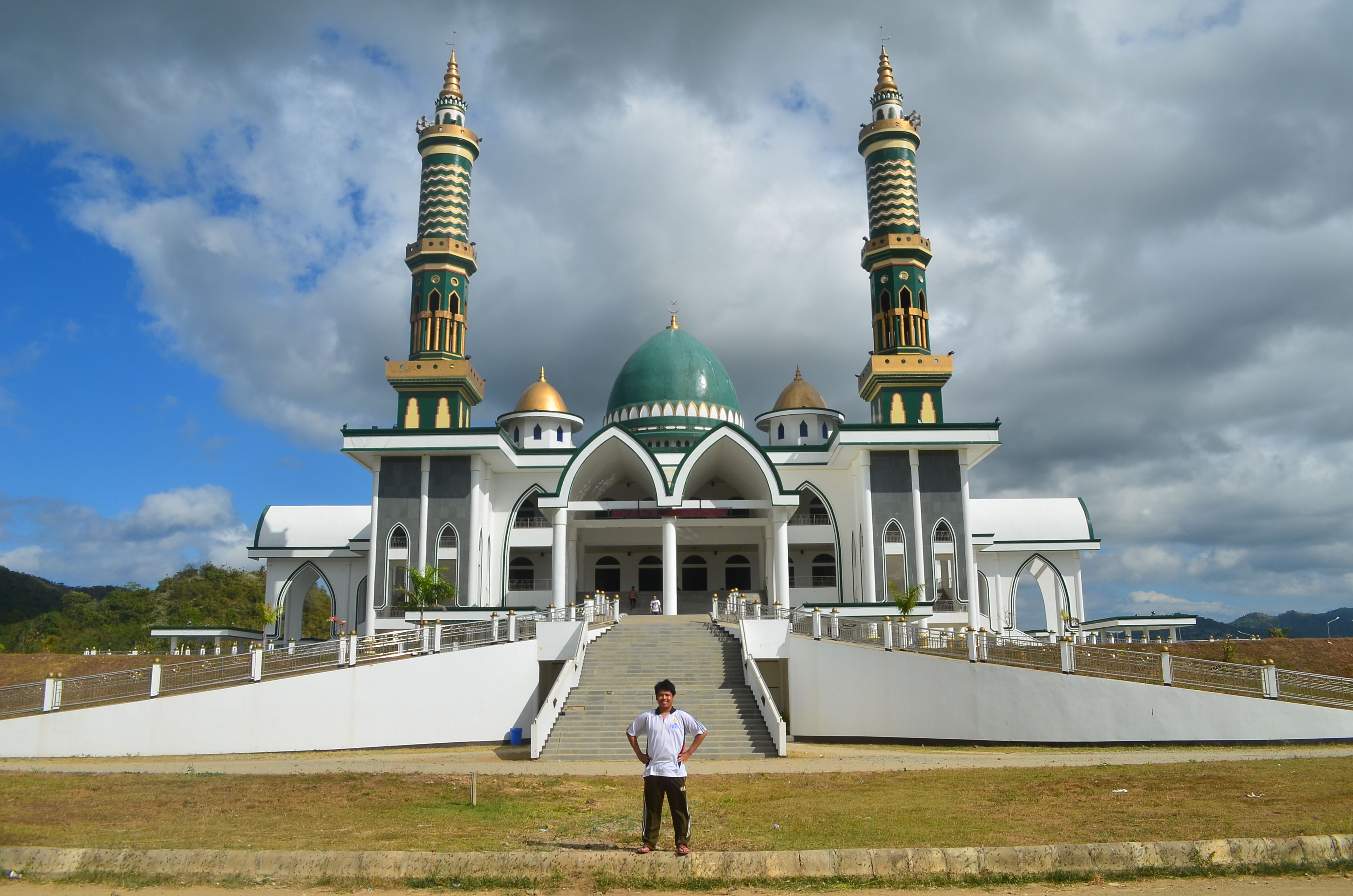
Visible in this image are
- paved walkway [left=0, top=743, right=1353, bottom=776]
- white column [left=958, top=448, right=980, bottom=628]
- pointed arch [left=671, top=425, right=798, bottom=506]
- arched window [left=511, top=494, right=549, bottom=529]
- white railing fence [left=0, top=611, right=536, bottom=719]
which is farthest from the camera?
arched window [left=511, top=494, right=549, bottom=529]

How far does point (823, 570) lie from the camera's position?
37.2m

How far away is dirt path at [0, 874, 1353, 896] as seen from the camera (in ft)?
23.4

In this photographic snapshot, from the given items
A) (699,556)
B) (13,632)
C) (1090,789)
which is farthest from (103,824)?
(13,632)

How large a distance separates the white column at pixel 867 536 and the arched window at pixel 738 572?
5.89 m

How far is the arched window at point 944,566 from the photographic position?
1303 inches

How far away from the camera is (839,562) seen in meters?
34.8

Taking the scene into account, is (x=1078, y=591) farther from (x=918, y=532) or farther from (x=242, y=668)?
(x=242, y=668)

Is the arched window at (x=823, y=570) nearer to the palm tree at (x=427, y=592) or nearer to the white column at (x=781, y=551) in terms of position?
the white column at (x=781, y=551)

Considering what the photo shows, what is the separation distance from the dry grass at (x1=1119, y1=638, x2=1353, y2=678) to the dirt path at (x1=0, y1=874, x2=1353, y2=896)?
1774 cm

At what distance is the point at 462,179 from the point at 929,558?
24.0 m

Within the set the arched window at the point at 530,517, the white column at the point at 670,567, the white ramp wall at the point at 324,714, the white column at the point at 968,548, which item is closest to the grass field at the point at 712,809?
the white ramp wall at the point at 324,714

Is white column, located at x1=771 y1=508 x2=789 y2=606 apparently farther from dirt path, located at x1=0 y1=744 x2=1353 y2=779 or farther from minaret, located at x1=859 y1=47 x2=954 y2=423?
dirt path, located at x1=0 y1=744 x2=1353 y2=779

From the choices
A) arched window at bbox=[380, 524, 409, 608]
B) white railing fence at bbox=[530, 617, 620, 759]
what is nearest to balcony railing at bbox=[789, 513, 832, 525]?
white railing fence at bbox=[530, 617, 620, 759]

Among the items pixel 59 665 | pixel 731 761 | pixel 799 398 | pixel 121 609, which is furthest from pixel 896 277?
pixel 121 609
